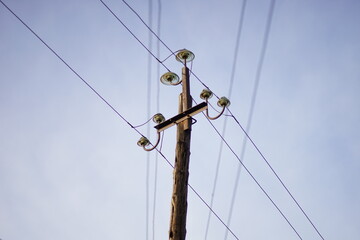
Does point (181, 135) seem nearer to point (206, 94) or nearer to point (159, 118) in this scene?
point (159, 118)

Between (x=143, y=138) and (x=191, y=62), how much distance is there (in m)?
2.10

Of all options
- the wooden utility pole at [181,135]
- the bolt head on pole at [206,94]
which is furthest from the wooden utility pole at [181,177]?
the bolt head on pole at [206,94]

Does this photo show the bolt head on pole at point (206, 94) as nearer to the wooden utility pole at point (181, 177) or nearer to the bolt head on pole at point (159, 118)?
the wooden utility pole at point (181, 177)

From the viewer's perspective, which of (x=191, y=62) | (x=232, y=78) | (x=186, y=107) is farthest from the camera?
(x=232, y=78)

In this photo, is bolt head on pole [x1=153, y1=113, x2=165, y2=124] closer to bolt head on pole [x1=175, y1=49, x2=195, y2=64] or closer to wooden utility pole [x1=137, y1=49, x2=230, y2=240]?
wooden utility pole [x1=137, y1=49, x2=230, y2=240]

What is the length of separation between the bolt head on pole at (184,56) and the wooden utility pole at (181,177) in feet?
2.74

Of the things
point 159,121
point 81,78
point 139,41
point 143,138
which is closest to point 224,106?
point 159,121

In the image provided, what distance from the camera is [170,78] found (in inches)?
251

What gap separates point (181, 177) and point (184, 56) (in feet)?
9.52

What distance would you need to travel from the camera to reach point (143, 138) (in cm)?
643

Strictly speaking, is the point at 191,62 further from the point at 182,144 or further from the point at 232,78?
the point at 182,144

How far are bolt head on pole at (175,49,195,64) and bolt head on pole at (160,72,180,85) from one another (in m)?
0.46

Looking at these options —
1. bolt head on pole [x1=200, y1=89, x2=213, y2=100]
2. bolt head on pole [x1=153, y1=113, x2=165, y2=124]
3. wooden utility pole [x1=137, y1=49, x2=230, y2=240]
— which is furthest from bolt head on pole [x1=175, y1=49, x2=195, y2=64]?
bolt head on pole [x1=153, y1=113, x2=165, y2=124]

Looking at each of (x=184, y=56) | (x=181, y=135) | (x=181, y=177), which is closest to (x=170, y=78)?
(x=184, y=56)
